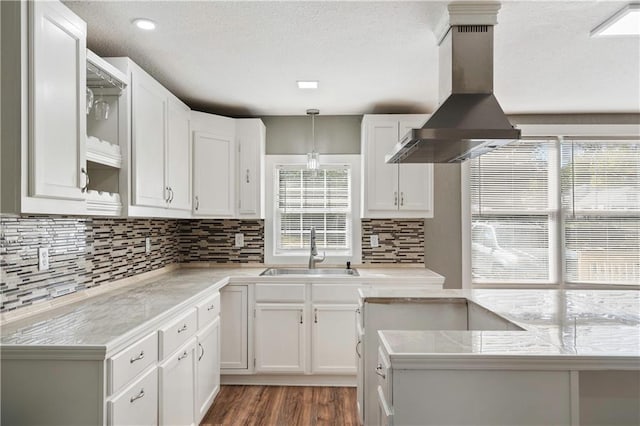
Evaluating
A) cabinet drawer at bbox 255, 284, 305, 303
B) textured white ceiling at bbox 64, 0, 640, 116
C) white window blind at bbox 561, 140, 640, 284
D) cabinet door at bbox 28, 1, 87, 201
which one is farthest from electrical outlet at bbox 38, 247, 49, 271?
white window blind at bbox 561, 140, 640, 284

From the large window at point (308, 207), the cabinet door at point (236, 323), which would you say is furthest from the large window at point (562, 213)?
the cabinet door at point (236, 323)

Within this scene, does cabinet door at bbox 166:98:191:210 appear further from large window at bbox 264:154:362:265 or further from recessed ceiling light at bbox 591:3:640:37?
recessed ceiling light at bbox 591:3:640:37

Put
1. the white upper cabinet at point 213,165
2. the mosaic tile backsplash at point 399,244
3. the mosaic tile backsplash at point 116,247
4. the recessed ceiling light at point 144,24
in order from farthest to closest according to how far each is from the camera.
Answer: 1. the mosaic tile backsplash at point 399,244
2. the white upper cabinet at point 213,165
3. the recessed ceiling light at point 144,24
4. the mosaic tile backsplash at point 116,247

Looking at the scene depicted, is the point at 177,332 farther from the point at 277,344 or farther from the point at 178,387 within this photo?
the point at 277,344

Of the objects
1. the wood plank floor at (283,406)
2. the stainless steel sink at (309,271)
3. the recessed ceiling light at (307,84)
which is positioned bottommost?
the wood plank floor at (283,406)

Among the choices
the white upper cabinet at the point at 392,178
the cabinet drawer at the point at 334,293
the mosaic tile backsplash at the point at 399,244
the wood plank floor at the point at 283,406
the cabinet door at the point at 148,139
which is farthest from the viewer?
the mosaic tile backsplash at the point at 399,244

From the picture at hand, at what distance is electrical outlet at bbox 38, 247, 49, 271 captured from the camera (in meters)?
2.06

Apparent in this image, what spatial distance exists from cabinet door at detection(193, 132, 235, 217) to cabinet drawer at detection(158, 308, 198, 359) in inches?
48.1

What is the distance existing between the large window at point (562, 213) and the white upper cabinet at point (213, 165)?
89.7 inches

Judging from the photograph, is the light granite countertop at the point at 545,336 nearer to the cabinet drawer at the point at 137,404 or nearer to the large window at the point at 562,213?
the cabinet drawer at the point at 137,404

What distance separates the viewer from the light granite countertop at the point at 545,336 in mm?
1341

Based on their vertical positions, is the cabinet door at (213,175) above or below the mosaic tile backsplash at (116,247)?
above

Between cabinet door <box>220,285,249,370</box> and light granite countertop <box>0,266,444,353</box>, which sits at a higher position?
light granite countertop <box>0,266,444,353</box>

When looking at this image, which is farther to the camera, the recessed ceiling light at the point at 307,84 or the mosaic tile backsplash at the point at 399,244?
the mosaic tile backsplash at the point at 399,244
